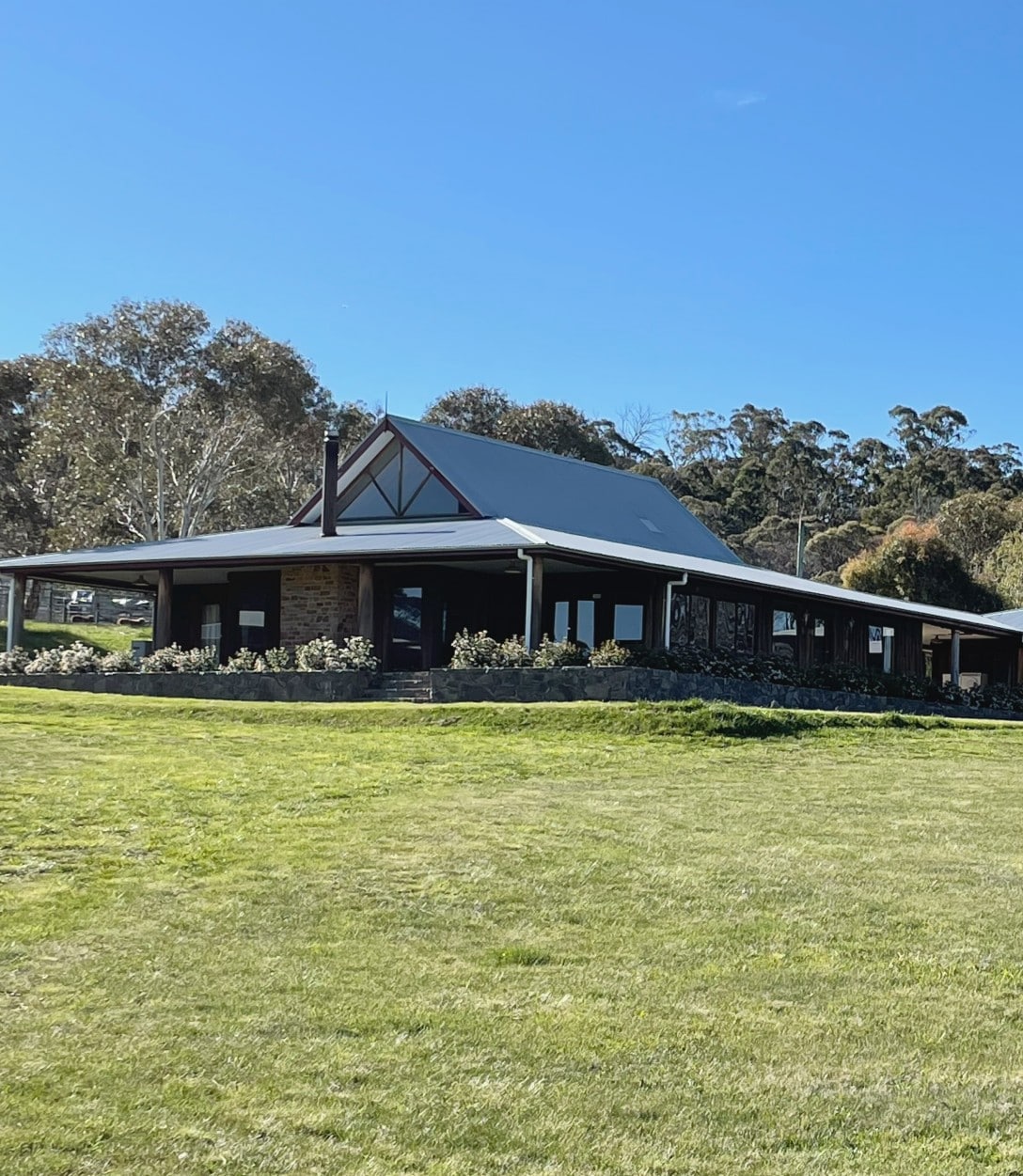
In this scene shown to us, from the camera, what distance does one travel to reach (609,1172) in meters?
4.35

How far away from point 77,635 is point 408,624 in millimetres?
16429

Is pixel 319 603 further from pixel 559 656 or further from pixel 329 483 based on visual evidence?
pixel 559 656

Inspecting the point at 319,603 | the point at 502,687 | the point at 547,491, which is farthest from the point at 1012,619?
the point at 502,687

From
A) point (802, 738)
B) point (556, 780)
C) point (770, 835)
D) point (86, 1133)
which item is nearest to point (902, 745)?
point (802, 738)

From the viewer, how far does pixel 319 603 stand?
1074 inches

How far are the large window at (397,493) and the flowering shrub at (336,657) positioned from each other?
5.42m

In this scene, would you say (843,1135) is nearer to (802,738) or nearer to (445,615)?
(802,738)

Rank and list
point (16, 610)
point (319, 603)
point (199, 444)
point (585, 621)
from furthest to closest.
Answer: point (199, 444)
point (16, 610)
point (585, 621)
point (319, 603)

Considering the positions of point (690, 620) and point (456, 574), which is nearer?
point (456, 574)

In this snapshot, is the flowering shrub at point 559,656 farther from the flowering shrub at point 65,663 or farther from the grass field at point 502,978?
the grass field at point 502,978

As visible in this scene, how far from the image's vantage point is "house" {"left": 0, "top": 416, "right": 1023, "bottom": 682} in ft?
84.2

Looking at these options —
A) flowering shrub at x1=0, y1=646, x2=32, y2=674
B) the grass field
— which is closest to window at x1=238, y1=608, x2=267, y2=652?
flowering shrub at x1=0, y1=646, x2=32, y2=674

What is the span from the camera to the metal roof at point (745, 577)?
2436 centimetres

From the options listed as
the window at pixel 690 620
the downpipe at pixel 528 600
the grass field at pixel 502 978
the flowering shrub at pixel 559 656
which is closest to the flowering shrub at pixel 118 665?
the downpipe at pixel 528 600
